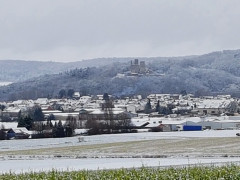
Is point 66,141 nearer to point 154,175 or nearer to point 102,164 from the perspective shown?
point 102,164

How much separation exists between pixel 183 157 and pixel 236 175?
21.8 metres

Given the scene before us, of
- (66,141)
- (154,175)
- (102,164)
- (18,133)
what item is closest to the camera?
(154,175)

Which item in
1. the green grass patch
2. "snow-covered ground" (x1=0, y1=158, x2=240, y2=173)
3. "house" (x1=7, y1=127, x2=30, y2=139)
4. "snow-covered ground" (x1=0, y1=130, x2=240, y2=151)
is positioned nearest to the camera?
the green grass patch

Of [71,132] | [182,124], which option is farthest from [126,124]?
[71,132]

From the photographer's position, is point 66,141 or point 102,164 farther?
point 66,141

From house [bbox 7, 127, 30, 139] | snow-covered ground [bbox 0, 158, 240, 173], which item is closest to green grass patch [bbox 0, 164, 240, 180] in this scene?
snow-covered ground [bbox 0, 158, 240, 173]

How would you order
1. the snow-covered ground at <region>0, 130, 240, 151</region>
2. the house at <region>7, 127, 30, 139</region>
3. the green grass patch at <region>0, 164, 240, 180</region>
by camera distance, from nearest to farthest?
the green grass patch at <region>0, 164, 240, 180</region> < the snow-covered ground at <region>0, 130, 240, 151</region> < the house at <region>7, 127, 30, 139</region>

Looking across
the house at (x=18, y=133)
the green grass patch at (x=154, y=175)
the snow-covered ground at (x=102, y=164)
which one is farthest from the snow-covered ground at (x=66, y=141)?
the green grass patch at (x=154, y=175)

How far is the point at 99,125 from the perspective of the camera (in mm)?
108750

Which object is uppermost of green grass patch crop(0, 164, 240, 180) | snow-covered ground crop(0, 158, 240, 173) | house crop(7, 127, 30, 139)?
green grass patch crop(0, 164, 240, 180)

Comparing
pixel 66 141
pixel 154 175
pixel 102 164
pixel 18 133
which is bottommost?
pixel 18 133

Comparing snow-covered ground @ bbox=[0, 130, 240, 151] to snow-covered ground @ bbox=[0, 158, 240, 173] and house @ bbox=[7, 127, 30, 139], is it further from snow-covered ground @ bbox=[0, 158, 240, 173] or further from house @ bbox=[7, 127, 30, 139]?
snow-covered ground @ bbox=[0, 158, 240, 173]

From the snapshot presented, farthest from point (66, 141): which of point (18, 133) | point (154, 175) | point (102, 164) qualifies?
point (154, 175)

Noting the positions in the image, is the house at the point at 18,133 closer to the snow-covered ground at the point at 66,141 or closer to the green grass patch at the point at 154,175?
the snow-covered ground at the point at 66,141
